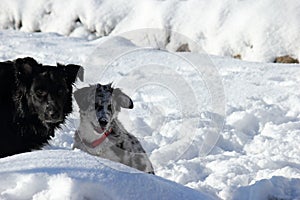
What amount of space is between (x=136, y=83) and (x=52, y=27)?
6.30m

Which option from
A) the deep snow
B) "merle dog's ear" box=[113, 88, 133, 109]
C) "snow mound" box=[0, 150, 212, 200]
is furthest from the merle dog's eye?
"snow mound" box=[0, 150, 212, 200]

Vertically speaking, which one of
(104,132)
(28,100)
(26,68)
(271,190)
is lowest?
(271,190)

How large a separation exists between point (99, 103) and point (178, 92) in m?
3.73

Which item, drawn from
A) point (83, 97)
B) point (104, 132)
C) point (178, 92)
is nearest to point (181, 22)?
point (178, 92)

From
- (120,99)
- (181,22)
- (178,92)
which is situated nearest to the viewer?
(120,99)

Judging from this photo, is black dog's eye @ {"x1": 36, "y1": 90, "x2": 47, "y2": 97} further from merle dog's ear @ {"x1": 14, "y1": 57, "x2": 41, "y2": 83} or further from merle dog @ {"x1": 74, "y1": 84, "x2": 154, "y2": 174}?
merle dog @ {"x1": 74, "y1": 84, "x2": 154, "y2": 174}

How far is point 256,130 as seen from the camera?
755 cm

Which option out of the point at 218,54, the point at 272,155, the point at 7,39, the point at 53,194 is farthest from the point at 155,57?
the point at 53,194

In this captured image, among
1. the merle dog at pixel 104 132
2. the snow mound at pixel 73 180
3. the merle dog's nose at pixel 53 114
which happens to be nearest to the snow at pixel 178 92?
the snow mound at pixel 73 180

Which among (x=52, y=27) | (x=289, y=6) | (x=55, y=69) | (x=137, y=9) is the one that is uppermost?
(x=55, y=69)

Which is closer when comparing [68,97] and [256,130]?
[68,97]

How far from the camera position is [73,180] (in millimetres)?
3277

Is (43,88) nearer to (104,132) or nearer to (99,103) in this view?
(99,103)

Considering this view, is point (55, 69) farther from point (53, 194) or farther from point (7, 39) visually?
point (7, 39)
